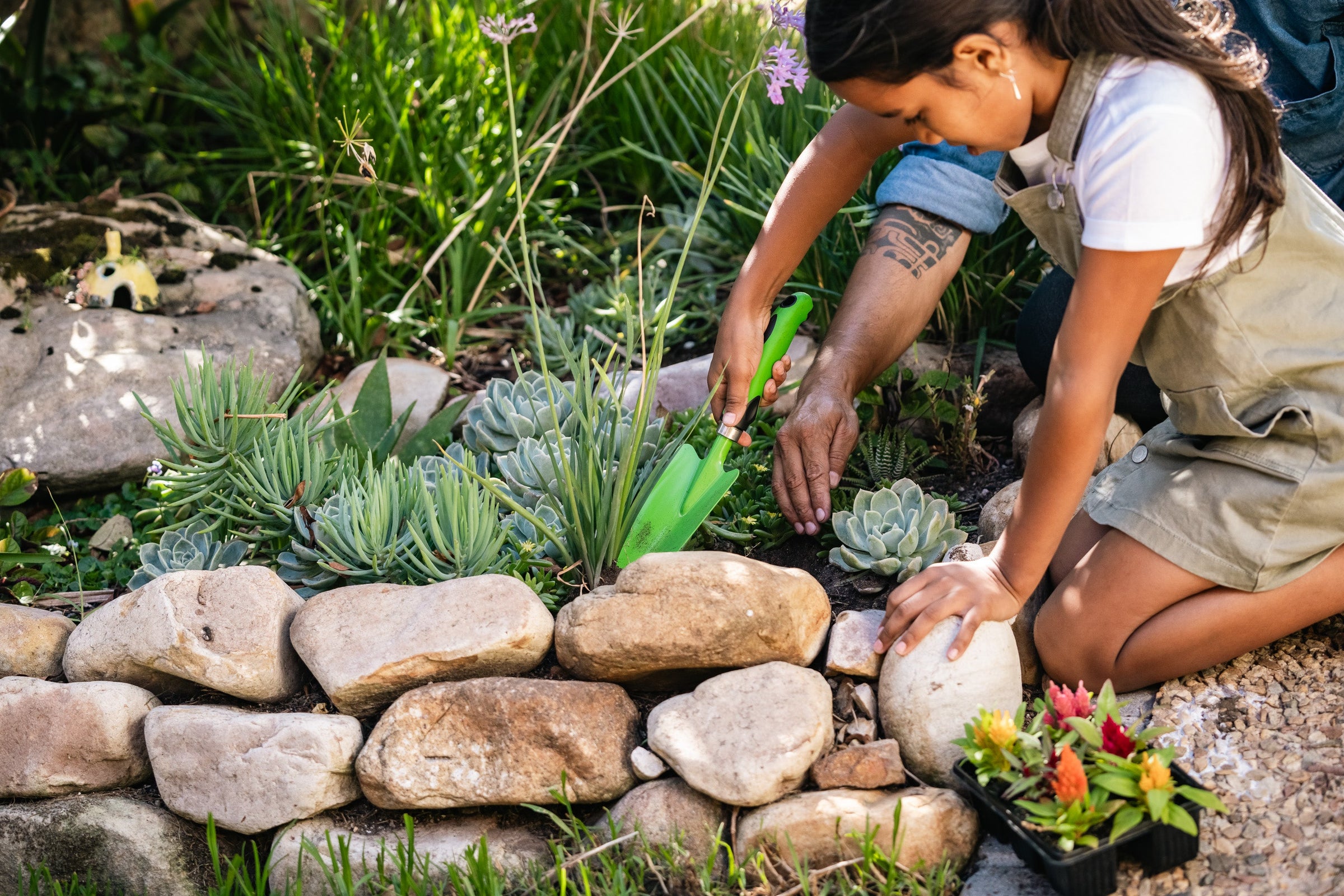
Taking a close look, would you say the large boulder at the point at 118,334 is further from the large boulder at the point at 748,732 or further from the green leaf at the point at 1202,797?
the green leaf at the point at 1202,797

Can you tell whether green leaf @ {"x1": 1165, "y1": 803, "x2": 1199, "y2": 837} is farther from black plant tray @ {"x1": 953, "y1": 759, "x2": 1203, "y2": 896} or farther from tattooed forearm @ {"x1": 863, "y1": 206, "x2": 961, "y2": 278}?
tattooed forearm @ {"x1": 863, "y1": 206, "x2": 961, "y2": 278}

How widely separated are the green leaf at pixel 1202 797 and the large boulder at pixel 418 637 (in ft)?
2.98

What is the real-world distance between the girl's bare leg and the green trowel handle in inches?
24.9

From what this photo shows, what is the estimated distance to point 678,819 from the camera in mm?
1543

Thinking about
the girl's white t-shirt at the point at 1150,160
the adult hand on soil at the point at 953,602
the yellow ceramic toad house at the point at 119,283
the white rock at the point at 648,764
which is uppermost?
the girl's white t-shirt at the point at 1150,160

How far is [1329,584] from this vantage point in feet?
5.35

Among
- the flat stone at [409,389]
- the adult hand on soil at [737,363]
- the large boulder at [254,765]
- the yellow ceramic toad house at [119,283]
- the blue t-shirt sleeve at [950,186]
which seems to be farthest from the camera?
the yellow ceramic toad house at [119,283]

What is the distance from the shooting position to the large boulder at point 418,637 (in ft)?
5.41

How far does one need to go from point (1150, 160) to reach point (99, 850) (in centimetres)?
177

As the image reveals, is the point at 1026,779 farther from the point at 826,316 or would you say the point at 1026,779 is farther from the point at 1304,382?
the point at 826,316

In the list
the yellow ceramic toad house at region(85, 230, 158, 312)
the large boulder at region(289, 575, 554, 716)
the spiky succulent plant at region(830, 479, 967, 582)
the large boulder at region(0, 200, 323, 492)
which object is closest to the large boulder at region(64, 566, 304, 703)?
the large boulder at region(289, 575, 554, 716)

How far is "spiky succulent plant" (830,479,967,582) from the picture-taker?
1809mm

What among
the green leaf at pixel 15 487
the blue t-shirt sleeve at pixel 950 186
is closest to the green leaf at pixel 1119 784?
the blue t-shirt sleeve at pixel 950 186

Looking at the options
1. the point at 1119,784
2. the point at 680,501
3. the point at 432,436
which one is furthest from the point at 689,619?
the point at 432,436
